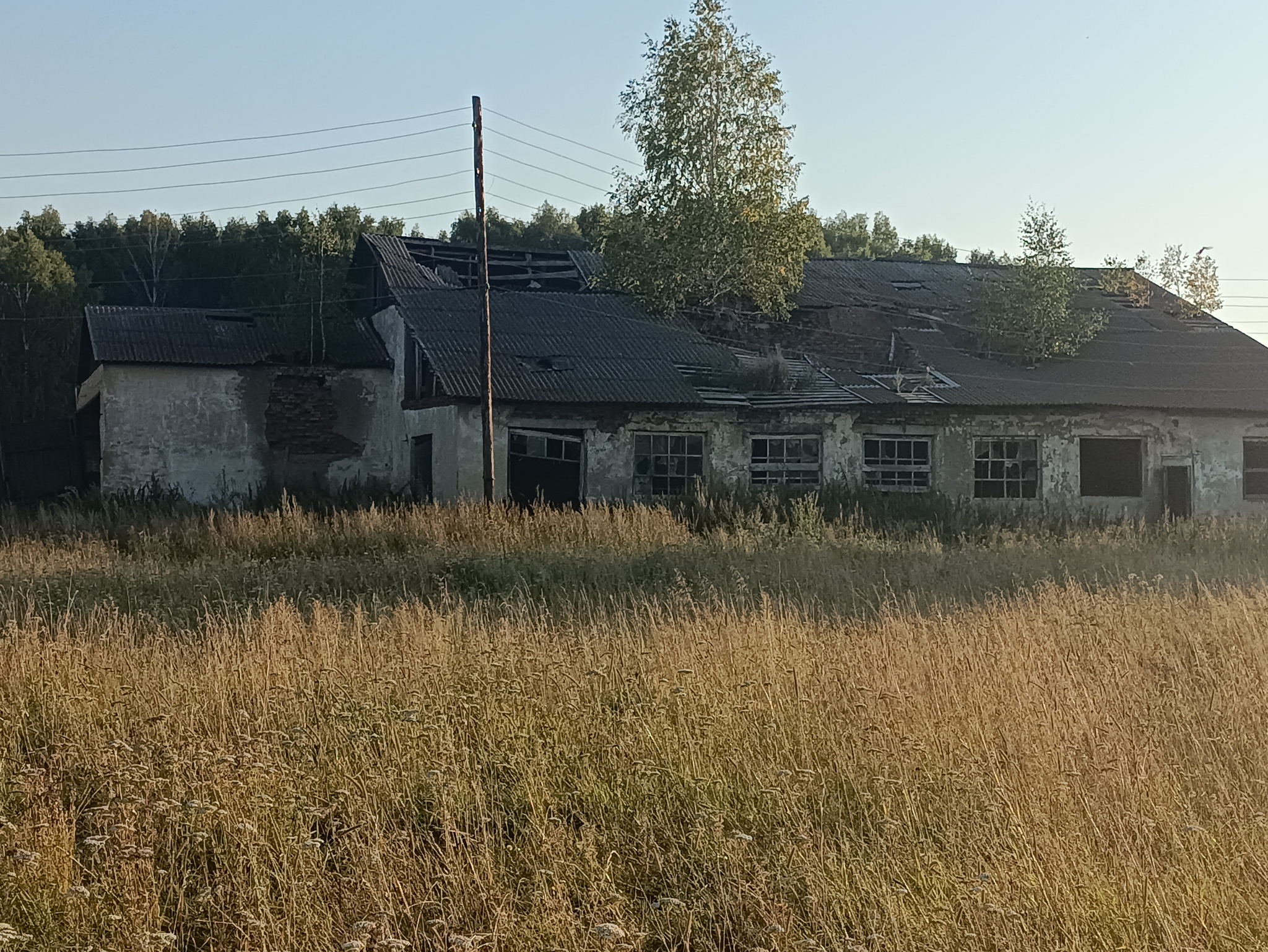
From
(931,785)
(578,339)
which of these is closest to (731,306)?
(578,339)

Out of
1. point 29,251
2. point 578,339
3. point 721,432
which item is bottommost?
point 721,432

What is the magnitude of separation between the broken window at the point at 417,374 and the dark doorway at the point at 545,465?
5.84 ft

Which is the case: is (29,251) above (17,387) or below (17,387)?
above

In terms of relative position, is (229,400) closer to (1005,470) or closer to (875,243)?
(1005,470)

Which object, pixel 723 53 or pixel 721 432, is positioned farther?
pixel 723 53

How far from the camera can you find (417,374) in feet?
79.3

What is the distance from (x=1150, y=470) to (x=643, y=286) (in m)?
11.6

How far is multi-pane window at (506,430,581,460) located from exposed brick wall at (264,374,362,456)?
5280 millimetres

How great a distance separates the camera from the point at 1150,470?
24.6 m

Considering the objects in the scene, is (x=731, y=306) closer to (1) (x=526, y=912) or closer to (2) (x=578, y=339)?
(2) (x=578, y=339)

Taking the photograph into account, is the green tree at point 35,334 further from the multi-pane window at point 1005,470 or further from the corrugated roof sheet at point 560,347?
the multi-pane window at point 1005,470

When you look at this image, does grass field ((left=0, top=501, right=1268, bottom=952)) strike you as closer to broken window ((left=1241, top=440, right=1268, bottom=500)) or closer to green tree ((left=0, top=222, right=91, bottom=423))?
broken window ((left=1241, top=440, right=1268, bottom=500))

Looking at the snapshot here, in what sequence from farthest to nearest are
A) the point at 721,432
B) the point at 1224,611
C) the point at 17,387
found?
the point at 17,387, the point at 721,432, the point at 1224,611

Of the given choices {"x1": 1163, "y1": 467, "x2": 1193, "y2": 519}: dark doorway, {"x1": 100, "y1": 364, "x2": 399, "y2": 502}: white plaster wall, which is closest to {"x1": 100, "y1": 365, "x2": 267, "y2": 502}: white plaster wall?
{"x1": 100, "y1": 364, "x2": 399, "y2": 502}: white plaster wall
